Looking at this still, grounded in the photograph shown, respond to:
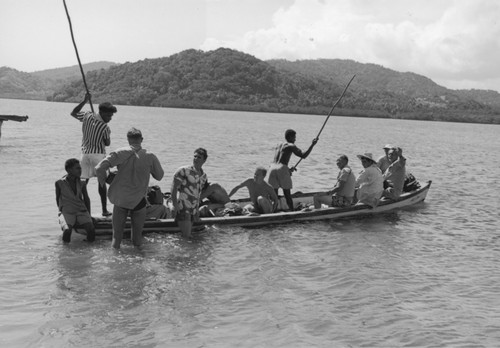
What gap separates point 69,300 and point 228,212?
5301mm

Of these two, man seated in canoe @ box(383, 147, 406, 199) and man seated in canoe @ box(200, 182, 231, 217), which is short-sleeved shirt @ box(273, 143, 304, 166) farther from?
man seated in canoe @ box(383, 147, 406, 199)

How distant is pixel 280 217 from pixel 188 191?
114 inches

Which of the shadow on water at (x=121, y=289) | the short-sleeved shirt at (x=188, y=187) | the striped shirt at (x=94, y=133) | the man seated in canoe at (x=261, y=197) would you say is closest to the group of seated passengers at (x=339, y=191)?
the man seated in canoe at (x=261, y=197)

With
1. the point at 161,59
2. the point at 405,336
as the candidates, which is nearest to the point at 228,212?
the point at 405,336

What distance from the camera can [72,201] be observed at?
9602mm

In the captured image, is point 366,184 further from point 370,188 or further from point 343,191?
point 343,191

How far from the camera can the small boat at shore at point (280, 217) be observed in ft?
→ 34.4

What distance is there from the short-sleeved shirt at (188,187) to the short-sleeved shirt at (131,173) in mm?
1115

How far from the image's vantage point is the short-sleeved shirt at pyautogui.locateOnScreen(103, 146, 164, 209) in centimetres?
856

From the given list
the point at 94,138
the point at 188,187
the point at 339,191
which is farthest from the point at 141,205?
the point at 339,191

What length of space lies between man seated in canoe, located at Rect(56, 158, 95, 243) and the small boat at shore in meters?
0.23

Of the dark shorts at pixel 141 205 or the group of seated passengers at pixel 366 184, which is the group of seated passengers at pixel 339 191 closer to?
the group of seated passengers at pixel 366 184

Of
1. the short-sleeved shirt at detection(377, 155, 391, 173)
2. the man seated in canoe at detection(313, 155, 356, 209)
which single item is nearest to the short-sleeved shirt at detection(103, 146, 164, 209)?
the man seated in canoe at detection(313, 155, 356, 209)

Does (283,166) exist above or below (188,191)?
above
